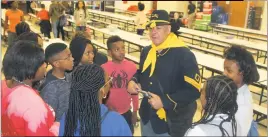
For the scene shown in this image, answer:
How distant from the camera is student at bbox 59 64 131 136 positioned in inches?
54.3

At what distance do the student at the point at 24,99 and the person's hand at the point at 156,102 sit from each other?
0.71m

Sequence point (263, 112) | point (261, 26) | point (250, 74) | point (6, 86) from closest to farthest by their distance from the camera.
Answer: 1. point (6, 86)
2. point (250, 74)
3. point (263, 112)
4. point (261, 26)

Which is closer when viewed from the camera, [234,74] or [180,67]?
[234,74]

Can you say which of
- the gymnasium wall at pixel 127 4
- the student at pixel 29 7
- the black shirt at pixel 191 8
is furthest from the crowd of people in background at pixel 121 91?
the student at pixel 29 7

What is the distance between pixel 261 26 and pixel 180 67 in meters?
10.8

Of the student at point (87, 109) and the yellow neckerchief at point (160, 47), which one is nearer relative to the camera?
the student at point (87, 109)

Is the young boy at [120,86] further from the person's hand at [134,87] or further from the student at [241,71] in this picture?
the student at [241,71]

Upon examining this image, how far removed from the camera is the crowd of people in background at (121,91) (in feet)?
4.70

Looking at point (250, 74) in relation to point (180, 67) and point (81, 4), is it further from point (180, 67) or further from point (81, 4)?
point (81, 4)

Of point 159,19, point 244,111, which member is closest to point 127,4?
point 159,19

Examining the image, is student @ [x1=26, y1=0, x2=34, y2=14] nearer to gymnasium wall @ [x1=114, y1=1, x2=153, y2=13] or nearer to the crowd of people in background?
gymnasium wall @ [x1=114, y1=1, x2=153, y2=13]

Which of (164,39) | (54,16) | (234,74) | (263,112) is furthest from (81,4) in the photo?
(234,74)

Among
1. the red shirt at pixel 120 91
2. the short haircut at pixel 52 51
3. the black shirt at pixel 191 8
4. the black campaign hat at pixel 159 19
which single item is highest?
the black shirt at pixel 191 8

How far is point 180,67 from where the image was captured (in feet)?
7.07
